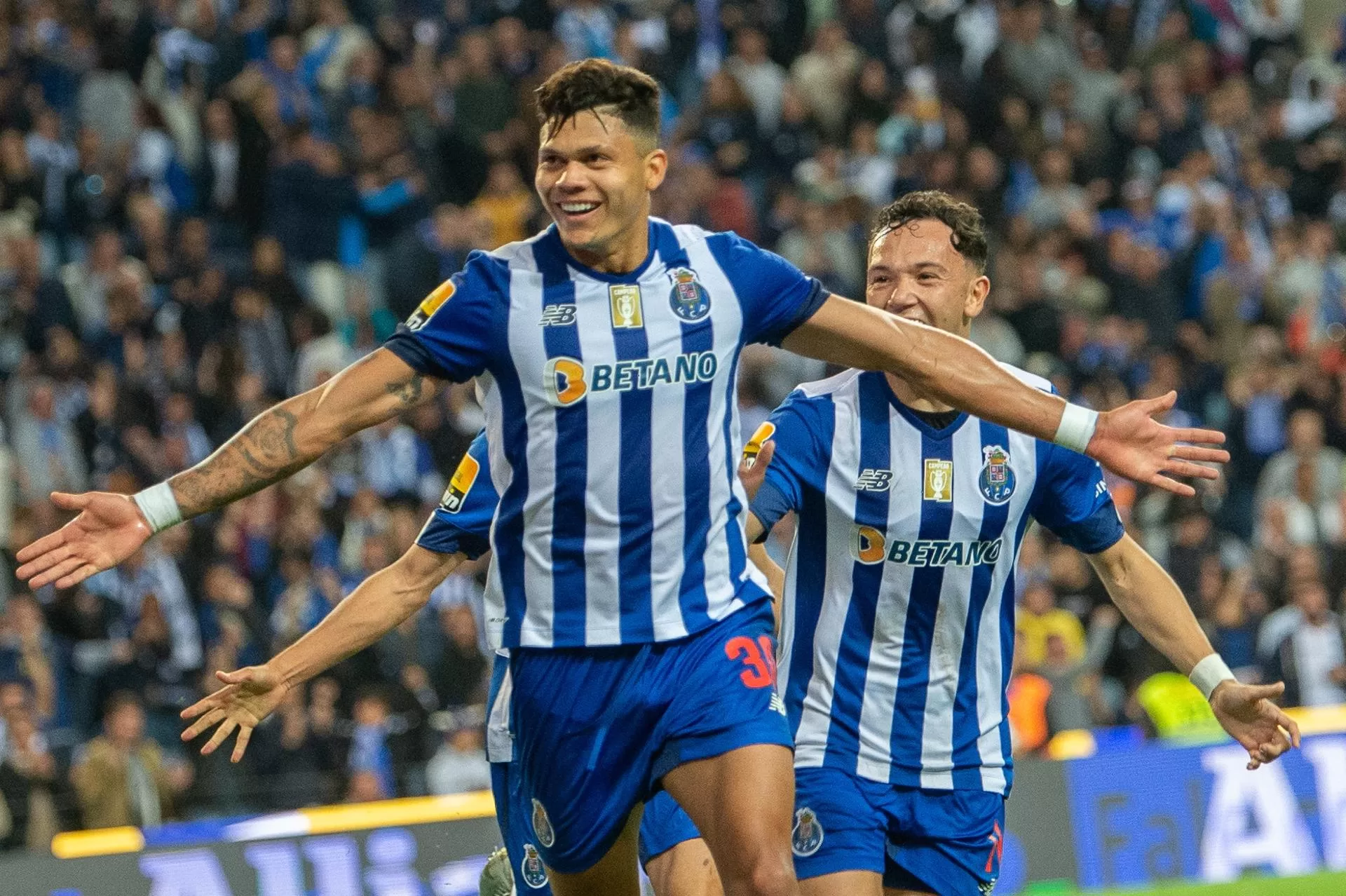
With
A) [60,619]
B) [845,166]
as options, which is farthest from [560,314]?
[845,166]

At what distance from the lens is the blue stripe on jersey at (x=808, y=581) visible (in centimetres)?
631

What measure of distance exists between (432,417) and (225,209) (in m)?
2.75

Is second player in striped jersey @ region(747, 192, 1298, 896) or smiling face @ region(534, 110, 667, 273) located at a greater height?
smiling face @ region(534, 110, 667, 273)

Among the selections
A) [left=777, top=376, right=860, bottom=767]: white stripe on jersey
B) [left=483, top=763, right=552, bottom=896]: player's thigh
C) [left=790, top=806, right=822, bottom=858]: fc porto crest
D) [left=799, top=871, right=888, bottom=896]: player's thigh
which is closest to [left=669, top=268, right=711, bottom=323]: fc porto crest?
[left=777, top=376, right=860, bottom=767]: white stripe on jersey

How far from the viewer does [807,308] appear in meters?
5.65

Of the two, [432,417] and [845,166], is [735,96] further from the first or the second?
[432,417]

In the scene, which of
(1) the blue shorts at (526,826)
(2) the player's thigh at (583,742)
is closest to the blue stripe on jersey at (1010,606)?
(1) the blue shorts at (526,826)

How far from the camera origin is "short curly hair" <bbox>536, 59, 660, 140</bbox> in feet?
18.1

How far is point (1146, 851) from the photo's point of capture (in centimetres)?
1250

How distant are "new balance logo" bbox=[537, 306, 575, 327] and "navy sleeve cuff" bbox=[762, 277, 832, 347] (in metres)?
0.55

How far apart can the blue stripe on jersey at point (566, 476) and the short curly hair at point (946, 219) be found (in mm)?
1445

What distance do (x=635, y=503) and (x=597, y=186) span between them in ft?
2.73

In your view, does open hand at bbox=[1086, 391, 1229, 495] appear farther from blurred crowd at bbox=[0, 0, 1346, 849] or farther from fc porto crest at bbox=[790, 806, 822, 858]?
blurred crowd at bbox=[0, 0, 1346, 849]

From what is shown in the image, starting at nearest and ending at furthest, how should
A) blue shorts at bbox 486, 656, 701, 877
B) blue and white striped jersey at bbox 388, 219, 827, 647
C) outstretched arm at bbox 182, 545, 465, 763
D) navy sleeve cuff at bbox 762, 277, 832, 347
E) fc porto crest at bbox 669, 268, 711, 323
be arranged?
blue and white striped jersey at bbox 388, 219, 827, 647 < fc porto crest at bbox 669, 268, 711, 323 < navy sleeve cuff at bbox 762, 277, 832, 347 < outstretched arm at bbox 182, 545, 465, 763 < blue shorts at bbox 486, 656, 701, 877
